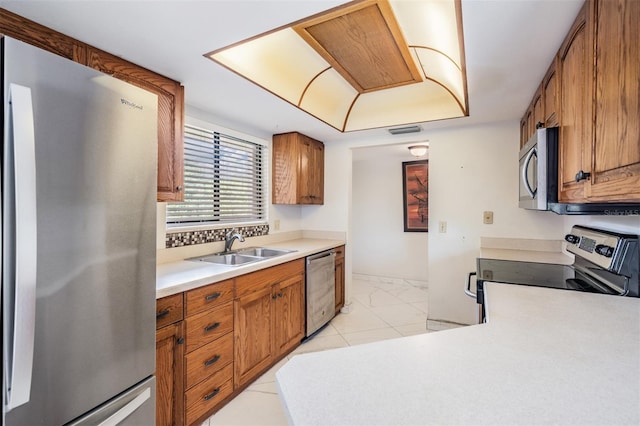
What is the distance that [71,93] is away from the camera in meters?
0.98

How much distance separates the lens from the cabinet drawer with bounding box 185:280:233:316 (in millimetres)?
1630

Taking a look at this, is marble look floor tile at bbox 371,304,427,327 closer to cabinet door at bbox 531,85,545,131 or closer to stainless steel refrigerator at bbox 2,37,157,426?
cabinet door at bbox 531,85,545,131

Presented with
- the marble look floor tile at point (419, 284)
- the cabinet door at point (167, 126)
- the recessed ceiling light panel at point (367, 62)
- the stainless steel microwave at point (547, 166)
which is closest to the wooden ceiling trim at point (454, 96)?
the recessed ceiling light panel at point (367, 62)

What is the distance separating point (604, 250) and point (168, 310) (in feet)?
7.16

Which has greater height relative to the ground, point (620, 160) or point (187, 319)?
point (620, 160)

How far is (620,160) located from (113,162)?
1640 millimetres

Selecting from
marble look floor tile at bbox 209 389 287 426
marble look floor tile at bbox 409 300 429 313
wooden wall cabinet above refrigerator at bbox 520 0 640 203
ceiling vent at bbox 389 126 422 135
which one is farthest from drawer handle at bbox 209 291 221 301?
marble look floor tile at bbox 409 300 429 313

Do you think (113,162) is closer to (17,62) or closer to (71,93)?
(71,93)

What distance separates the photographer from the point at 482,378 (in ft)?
2.22

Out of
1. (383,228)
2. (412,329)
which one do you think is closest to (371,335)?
(412,329)

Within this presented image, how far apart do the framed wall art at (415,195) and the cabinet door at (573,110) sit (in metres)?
3.34

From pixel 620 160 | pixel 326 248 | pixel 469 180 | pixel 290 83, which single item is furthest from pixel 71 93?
pixel 469 180

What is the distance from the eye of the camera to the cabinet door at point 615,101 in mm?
716

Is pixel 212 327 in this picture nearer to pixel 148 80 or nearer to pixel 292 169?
pixel 148 80
